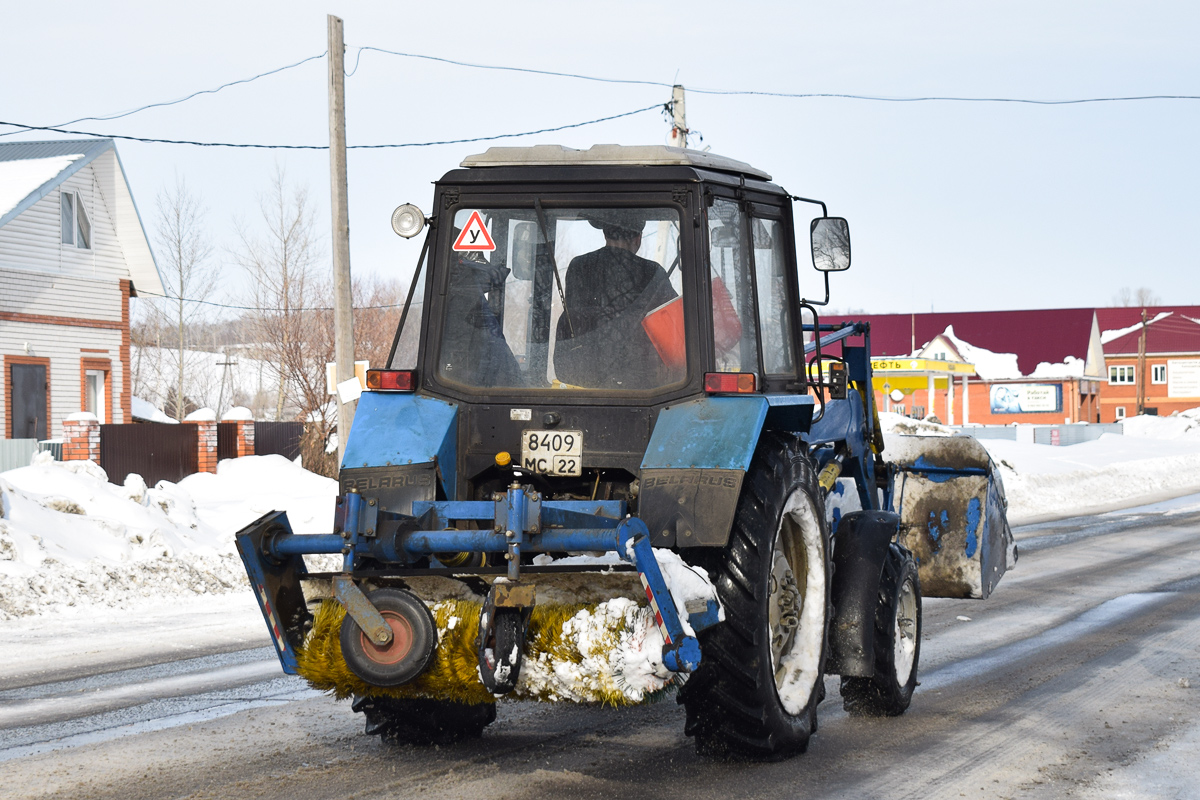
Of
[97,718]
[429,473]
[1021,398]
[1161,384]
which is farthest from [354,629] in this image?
[1161,384]

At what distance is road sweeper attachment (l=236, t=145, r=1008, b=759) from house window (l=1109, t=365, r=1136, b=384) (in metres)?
82.1

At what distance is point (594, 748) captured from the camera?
564 cm

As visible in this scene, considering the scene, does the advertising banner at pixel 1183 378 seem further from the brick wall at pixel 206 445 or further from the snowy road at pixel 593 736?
the snowy road at pixel 593 736

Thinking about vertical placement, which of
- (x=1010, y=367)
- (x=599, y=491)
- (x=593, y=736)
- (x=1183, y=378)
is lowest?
(x=593, y=736)

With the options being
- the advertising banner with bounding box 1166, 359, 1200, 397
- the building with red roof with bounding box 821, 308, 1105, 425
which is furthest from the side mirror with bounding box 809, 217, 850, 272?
the advertising banner with bounding box 1166, 359, 1200, 397

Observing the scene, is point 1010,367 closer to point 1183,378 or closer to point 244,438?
point 1183,378

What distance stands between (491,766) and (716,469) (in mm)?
1601

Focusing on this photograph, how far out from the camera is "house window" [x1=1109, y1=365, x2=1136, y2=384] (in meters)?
82.3

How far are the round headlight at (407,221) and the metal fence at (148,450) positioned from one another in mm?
19270

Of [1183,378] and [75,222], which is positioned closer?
[75,222]

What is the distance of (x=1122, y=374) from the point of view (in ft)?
271

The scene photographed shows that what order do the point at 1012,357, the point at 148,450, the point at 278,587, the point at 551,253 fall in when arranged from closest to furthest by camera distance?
the point at 278,587 < the point at 551,253 < the point at 148,450 < the point at 1012,357

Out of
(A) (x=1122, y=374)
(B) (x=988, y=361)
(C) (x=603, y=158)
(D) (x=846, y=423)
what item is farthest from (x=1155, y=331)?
(C) (x=603, y=158)

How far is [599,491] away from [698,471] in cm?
76
